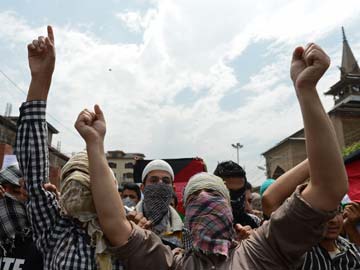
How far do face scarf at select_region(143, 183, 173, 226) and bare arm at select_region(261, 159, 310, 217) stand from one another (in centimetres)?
105

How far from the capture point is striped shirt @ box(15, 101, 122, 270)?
171cm

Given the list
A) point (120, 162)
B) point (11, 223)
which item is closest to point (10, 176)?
point (11, 223)

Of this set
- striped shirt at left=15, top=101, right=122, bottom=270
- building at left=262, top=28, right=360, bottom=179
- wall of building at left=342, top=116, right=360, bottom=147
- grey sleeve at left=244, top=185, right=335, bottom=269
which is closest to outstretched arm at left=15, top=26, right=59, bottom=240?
striped shirt at left=15, top=101, right=122, bottom=270

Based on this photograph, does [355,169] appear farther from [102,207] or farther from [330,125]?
[102,207]

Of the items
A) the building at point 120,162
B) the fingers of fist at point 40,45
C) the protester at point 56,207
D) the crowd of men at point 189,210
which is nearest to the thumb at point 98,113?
the crowd of men at point 189,210

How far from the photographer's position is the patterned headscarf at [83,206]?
1.68 metres

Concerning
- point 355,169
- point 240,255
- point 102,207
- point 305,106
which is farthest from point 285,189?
point 355,169

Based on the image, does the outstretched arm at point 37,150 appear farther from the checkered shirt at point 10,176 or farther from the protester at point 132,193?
the protester at point 132,193

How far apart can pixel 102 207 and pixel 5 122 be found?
3496cm

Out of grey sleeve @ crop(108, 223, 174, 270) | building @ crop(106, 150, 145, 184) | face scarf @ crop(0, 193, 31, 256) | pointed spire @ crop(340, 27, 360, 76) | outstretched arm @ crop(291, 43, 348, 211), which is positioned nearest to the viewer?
outstretched arm @ crop(291, 43, 348, 211)

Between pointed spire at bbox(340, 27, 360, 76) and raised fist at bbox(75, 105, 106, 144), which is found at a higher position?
pointed spire at bbox(340, 27, 360, 76)

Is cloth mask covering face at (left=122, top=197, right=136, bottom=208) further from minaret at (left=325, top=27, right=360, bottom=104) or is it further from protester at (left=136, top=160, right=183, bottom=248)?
minaret at (left=325, top=27, right=360, bottom=104)

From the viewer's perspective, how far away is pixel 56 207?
5.97 ft

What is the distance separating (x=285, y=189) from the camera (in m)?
2.04
